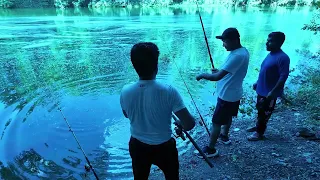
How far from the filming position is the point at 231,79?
11.6 feet

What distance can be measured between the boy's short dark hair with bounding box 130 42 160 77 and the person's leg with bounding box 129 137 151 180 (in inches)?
28.2

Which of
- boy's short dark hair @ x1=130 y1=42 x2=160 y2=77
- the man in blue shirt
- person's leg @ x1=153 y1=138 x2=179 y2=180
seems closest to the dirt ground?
the man in blue shirt

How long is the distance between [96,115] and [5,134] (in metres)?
2.12

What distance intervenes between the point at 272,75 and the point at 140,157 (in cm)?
263

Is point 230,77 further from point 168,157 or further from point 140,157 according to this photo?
point 140,157

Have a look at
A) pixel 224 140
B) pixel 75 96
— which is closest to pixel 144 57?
pixel 224 140

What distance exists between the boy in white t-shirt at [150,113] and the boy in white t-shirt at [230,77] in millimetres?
1387

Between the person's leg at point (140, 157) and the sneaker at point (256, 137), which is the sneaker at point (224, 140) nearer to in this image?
the sneaker at point (256, 137)

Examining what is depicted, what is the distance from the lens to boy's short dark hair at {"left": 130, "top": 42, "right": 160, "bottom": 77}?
2051 mm

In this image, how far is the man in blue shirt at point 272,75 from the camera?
3814 mm

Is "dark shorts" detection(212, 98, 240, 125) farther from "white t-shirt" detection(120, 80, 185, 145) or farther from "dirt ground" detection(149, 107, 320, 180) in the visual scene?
"white t-shirt" detection(120, 80, 185, 145)

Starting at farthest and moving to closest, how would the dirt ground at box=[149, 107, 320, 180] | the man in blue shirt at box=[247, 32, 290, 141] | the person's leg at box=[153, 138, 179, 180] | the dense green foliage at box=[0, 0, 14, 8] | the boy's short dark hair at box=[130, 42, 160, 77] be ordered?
the dense green foliage at box=[0, 0, 14, 8]
the man in blue shirt at box=[247, 32, 290, 141]
the dirt ground at box=[149, 107, 320, 180]
the person's leg at box=[153, 138, 179, 180]
the boy's short dark hair at box=[130, 42, 160, 77]

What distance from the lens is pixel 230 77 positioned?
3525mm

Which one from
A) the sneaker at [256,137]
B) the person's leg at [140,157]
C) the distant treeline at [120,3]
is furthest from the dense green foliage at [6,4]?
the person's leg at [140,157]
